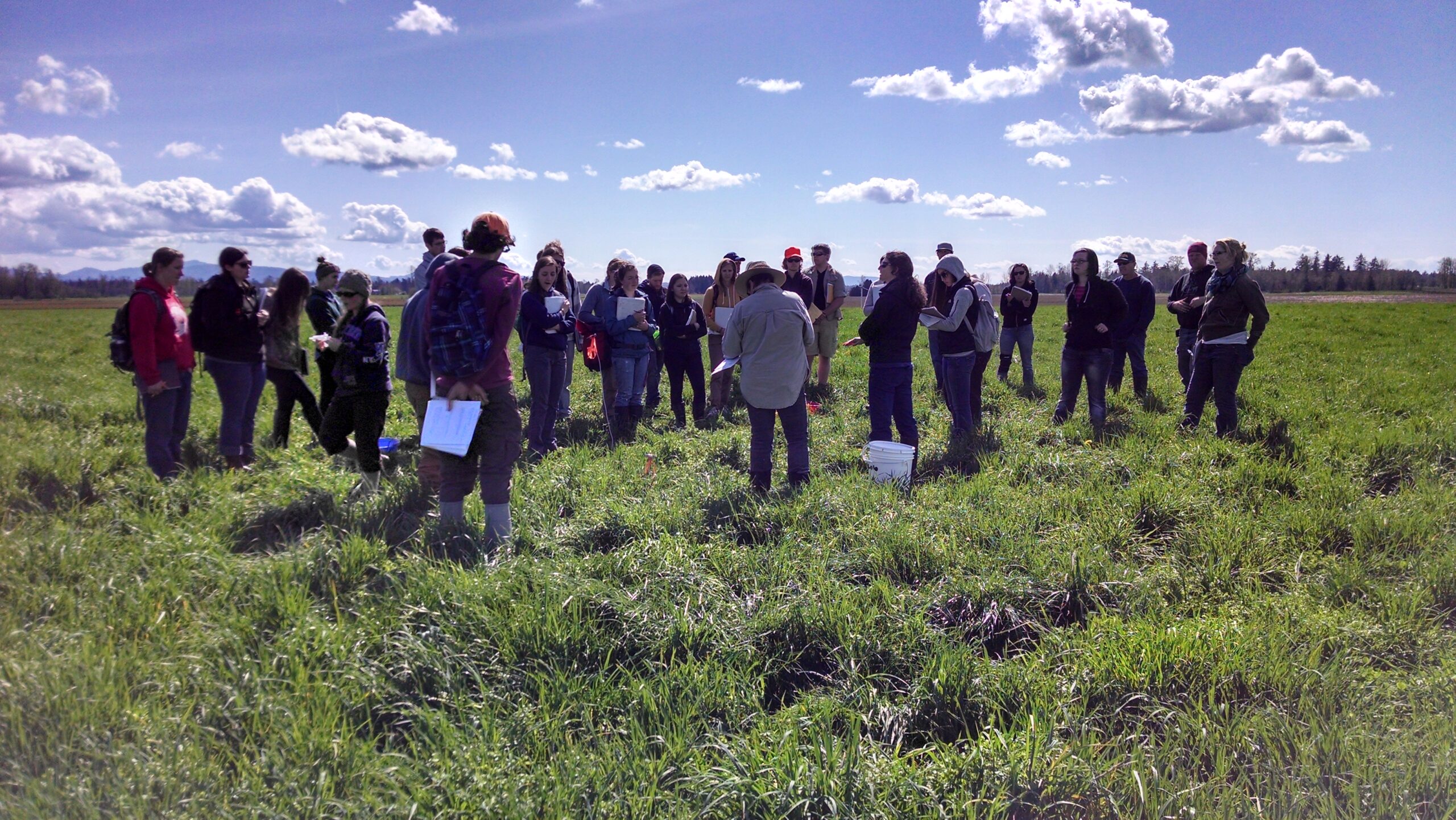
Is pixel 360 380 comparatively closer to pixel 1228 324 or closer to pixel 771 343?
pixel 771 343

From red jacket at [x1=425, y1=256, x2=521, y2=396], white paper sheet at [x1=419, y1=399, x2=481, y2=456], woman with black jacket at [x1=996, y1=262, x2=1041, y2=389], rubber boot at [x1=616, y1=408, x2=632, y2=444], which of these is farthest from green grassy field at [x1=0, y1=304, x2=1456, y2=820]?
woman with black jacket at [x1=996, y1=262, x2=1041, y2=389]

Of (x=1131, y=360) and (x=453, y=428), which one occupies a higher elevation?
(x=1131, y=360)

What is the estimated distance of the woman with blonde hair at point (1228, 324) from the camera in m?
6.83

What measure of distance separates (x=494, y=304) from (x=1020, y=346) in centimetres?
812

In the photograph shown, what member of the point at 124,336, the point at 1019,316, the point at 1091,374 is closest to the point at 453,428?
the point at 124,336

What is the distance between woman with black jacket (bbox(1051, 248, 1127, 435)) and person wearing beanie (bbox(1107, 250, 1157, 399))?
129cm

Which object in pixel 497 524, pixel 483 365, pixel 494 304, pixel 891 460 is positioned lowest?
pixel 497 524

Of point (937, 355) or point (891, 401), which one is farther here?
point (937, 355)

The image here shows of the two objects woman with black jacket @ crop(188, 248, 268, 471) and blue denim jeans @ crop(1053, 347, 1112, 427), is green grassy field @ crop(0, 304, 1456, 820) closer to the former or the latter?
woman with black jacket @ crop(188, 248, 268, 471)

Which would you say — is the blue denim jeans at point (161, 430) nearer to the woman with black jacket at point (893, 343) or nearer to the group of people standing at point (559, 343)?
the group of people standing at point (559, 343)

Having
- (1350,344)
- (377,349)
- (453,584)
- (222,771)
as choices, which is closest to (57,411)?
(377,349)

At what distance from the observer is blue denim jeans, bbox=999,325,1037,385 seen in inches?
407

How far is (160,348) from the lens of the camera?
549 cm

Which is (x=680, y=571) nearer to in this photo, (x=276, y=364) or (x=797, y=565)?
(x=797, y=565)
